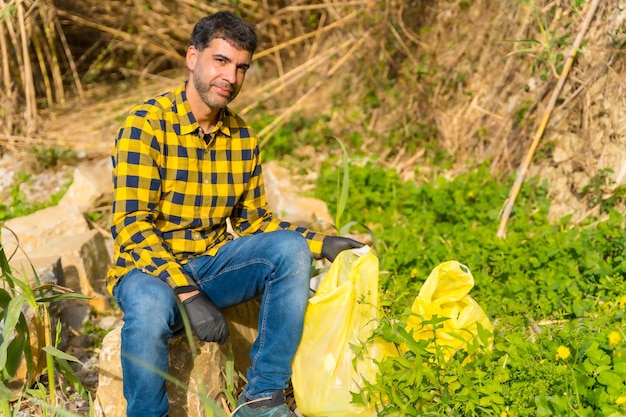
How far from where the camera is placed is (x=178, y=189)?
2473 millimetres

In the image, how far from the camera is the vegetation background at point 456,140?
6.99 ft

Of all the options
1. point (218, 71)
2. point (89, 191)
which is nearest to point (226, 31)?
point (218, 71)

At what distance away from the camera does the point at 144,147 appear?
2.33m

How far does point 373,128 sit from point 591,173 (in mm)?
2052

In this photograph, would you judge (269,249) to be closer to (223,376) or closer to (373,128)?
(223,376)

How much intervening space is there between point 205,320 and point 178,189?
23.8 inches

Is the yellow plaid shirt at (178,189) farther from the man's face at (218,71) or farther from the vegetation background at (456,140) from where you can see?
the vegetation background at (456,140)

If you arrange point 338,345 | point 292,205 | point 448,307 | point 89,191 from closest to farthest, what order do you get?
point 338,345 → point 448,307 → point 292,205 → point 89,191

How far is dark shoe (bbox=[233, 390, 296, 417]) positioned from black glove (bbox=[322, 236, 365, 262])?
0.53 metres

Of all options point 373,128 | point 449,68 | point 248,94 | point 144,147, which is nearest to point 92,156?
point 248,94

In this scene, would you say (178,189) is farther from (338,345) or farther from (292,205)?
(292,205)

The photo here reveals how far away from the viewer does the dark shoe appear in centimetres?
225

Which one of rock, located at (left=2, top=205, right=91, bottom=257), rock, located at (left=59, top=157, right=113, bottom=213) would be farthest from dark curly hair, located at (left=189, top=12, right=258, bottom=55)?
rock, located at (left=59, top=157, right=113, bottom=213)

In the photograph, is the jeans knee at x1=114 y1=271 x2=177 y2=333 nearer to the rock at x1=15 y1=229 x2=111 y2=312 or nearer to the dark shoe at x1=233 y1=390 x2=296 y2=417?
the dark shoe at x1=233 y1=390 x2=296 y2=417
